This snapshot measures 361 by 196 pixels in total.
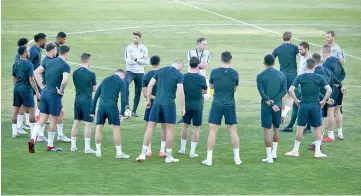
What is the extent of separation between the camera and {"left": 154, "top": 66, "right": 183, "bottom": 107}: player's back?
18.0 meters

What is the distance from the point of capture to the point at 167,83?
18.1m

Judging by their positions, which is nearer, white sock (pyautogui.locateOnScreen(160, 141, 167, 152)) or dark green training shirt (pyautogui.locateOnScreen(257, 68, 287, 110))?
dark green training shirt (pyautogui.locateOnScreen(257, 68, 287, 110))

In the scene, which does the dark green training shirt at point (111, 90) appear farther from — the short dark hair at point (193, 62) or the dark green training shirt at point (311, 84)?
the dark green training shirt at point (311, 84)

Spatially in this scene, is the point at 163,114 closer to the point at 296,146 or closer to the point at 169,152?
the point at 169,152

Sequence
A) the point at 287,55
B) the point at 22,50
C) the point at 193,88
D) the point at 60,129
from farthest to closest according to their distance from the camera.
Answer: the point at 287,55
the point at 60,129
the point at 22,50
the point at 193,88

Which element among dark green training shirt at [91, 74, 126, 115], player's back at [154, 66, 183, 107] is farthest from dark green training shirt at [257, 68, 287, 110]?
dark green training shirt at [91, 74, 126, 115]

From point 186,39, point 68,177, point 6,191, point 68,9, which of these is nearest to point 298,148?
point 68,177

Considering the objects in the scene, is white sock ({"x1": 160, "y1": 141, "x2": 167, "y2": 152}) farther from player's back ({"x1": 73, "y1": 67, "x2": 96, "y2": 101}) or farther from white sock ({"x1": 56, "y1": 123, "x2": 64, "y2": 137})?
white sock ({"x1": 56, "y1": 123, "x2": 64, "y2": 137})

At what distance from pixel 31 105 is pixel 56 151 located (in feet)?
5.70

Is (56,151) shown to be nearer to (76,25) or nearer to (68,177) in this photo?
(68,177)

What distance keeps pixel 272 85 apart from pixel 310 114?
118 cm

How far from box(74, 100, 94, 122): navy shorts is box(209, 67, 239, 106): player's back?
9.35 feet

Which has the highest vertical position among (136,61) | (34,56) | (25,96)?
(34,56)

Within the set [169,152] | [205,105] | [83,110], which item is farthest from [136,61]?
[169,152]
